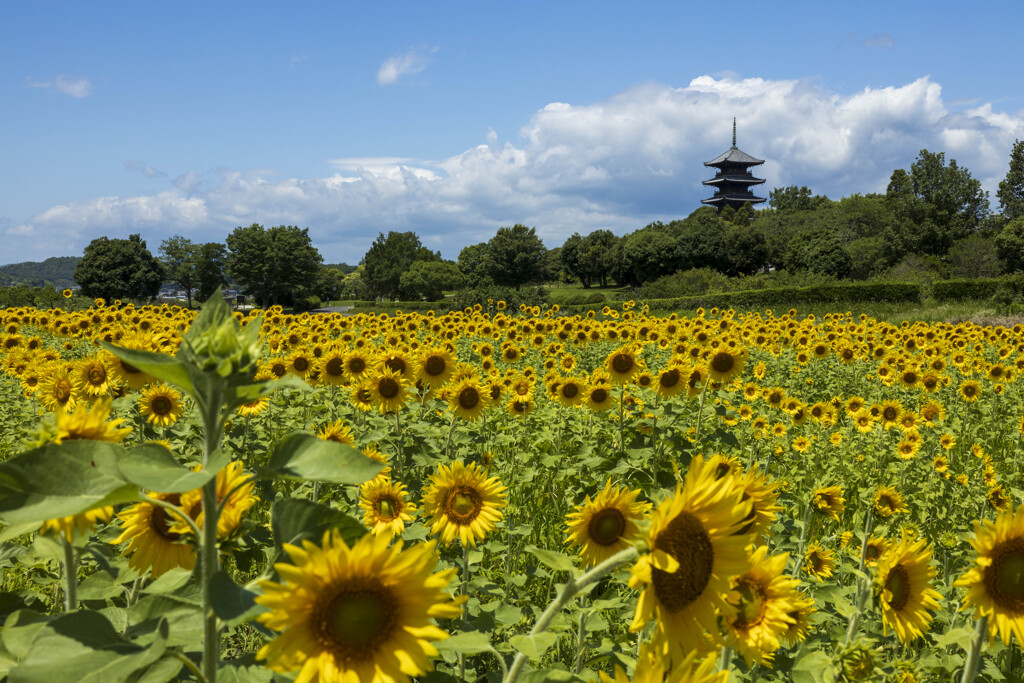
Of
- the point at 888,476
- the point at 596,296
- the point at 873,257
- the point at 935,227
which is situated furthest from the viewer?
the point at 873,257

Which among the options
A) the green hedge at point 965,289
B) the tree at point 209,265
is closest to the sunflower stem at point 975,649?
the green hedge at point 965,289

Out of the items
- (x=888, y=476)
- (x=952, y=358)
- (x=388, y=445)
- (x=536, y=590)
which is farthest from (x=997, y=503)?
(x=952, y=358)

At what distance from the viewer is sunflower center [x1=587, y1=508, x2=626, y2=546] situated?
6.76 ft

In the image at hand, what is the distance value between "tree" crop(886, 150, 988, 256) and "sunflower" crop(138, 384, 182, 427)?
65008 millimetres

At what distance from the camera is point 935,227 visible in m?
54.3

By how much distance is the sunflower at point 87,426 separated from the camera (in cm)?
148

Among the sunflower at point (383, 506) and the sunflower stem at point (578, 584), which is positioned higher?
the sunflower stem at point (578, 584)

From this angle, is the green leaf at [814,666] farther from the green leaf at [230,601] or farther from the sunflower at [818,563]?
the green leaf at [230,601]

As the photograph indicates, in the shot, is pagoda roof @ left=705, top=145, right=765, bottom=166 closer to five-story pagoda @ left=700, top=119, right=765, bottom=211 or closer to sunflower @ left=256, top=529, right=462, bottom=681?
five-story pagoda @ left=700, top=119, right=765, bottom=211

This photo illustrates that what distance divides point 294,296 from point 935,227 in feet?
222

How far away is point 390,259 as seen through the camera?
107m

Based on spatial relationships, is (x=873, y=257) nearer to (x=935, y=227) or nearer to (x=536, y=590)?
(x=935, y=227)

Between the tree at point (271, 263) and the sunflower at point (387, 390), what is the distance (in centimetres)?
6870

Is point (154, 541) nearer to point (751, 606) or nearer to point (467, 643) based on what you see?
point (467, 643)
